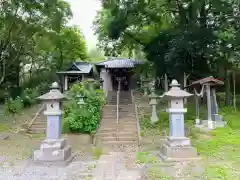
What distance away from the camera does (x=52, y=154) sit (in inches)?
342

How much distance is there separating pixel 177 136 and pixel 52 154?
4158 millimetres

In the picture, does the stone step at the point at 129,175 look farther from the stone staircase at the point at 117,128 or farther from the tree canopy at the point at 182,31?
the tree canopy at the point at 182,31

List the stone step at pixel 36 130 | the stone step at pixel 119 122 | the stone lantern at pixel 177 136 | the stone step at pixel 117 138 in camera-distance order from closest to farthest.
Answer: the stone lantern at pixel 177 136, the stone step at pixel 117 138, the stone step at pixel 36 130, the stone step at pixel 119 122

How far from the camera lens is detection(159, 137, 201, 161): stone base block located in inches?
341

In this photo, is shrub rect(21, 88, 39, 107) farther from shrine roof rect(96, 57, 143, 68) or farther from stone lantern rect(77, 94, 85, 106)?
shrine roof rect(96, 57, 143, 68)

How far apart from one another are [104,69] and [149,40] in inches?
331

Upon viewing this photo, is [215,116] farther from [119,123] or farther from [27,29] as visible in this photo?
[27,29]

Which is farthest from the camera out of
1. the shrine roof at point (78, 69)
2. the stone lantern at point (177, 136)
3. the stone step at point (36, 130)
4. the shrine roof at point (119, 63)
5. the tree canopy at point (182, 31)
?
the shrine roof at point (119, 63)

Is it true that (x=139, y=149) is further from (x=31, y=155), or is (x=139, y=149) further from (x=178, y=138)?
(x=31, y=155)

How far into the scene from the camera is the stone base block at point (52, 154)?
8.62m

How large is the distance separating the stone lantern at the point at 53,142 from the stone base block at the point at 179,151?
10.7ft

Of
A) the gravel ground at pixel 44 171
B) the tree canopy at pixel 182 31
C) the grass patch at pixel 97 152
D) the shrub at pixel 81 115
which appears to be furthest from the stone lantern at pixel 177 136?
the tree canopy at pixel 182 31

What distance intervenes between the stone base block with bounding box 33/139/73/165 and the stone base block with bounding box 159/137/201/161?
3.22 meters

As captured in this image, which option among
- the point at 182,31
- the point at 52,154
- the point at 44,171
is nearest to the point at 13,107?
the point at 52,154
